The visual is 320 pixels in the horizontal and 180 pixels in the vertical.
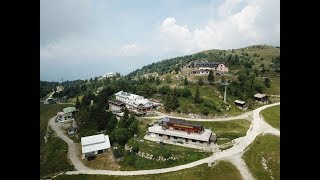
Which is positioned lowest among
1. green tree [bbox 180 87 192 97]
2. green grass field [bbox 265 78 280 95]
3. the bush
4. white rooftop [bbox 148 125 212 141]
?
the bush

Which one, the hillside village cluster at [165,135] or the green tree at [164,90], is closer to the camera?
the hillside village cluster at [165,135]

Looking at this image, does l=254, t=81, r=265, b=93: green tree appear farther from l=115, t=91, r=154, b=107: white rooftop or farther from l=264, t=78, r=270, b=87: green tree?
l=115, t=91, r=154, b=107: white rooftop

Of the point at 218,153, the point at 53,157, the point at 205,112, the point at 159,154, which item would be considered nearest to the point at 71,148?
the point at 53,157

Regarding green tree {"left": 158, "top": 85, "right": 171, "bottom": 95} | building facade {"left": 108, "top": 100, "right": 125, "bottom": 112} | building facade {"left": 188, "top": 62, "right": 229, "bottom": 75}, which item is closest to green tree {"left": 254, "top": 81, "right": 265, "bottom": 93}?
building facade {"left": 188, "top": 62, "right": 229, "bottom": 75}

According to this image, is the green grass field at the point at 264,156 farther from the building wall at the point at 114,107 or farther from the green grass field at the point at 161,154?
the building wall at the point at 114,107

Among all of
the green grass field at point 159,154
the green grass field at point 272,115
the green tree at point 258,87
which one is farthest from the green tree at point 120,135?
the green tree at point 258,87

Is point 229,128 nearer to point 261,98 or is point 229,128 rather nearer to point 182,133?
point 182,133

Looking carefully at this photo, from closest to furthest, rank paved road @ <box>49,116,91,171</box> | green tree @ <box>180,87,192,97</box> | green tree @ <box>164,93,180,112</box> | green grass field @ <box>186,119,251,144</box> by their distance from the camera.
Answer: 1. paved road @ <box>49,116,91,171</box>
2. green grass field @ <box>186,119,251,144</box>
3. green tree @ <box>164,93,180,112</box>
4. green tree @ <box>180,87,192,97</box>
